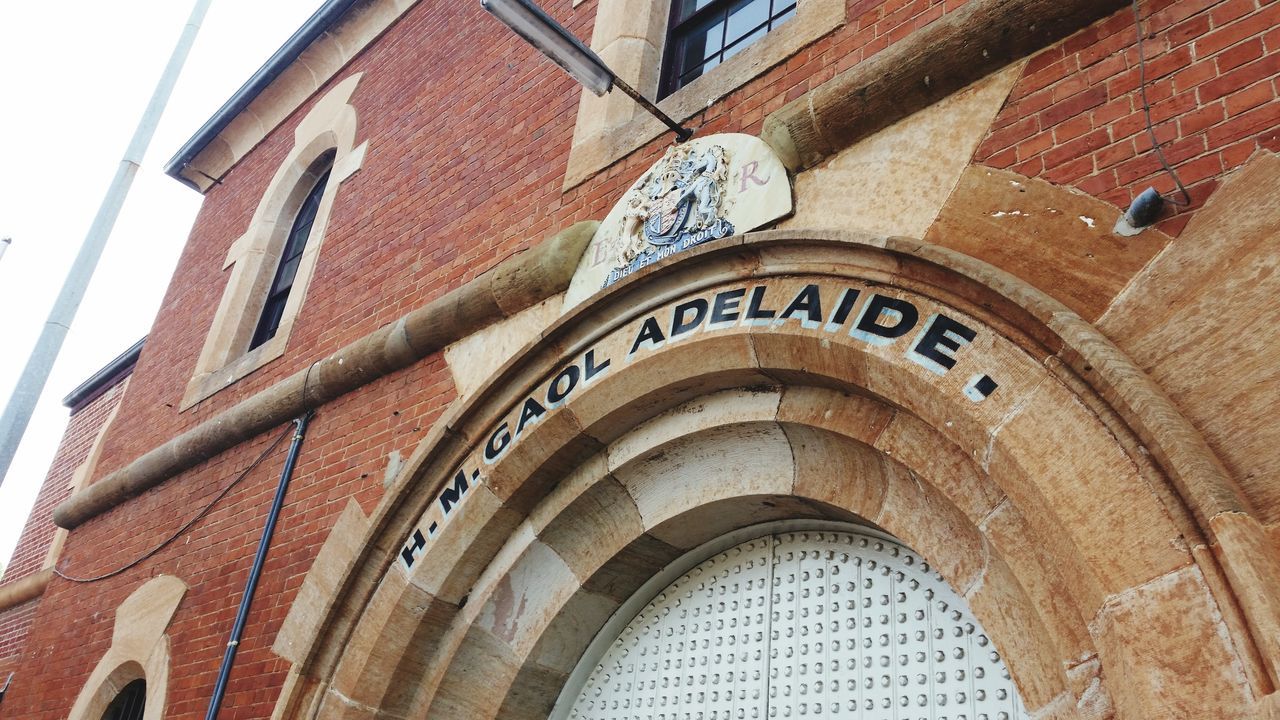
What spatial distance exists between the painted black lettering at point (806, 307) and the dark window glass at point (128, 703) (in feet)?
17.2

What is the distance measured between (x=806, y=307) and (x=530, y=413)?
1.44 m

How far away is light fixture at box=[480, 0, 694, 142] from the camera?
379 cm

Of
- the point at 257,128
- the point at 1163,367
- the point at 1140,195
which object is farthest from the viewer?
the point at 257,128

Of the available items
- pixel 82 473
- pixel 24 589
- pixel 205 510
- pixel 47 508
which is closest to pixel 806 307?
pixel 205 510

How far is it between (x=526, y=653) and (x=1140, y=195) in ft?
9.71

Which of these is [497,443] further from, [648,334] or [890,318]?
[890,318]

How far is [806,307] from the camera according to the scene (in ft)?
10.7

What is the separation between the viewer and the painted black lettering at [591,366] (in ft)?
12.9

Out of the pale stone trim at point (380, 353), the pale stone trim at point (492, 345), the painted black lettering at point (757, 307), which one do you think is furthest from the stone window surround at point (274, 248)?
the painted black lettering at point (757, 307)

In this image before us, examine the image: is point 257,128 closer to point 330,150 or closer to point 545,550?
point 330,150

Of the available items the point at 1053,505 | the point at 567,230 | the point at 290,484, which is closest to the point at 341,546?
the point at 290,484

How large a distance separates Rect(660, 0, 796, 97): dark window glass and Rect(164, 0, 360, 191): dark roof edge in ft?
11.6

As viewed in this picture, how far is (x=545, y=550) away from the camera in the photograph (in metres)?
4.23

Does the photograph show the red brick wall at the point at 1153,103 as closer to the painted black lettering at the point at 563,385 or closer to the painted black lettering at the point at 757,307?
the painted black lettering at the point at 757,307
